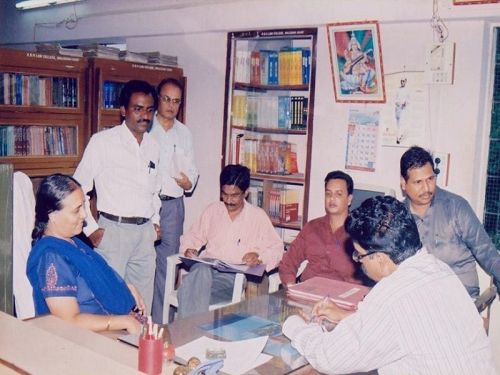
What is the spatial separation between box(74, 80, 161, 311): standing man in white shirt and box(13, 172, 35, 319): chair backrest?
2.65 ft

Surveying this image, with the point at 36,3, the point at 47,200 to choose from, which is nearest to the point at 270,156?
the point at 47,200

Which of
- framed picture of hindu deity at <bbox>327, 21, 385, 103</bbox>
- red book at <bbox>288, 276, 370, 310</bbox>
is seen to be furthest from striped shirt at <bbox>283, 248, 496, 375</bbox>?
framed picture of hindu deity at <bbox>327, 21, 385, 103</bbox>

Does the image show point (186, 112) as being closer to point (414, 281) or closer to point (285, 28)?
point (285, 28)

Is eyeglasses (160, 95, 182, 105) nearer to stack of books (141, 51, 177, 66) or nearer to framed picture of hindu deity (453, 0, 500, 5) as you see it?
stack of books (141, 51, 177, 66)

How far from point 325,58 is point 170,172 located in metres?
1.43

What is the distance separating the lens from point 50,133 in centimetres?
447

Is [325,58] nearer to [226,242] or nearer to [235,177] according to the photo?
[235,177]

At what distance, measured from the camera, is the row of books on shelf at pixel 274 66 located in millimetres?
4453

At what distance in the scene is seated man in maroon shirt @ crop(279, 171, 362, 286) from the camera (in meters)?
3.58

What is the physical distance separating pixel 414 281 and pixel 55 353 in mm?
1071

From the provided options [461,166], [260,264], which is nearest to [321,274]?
[260,264]

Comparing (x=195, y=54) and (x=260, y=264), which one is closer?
(x=260, y=264)

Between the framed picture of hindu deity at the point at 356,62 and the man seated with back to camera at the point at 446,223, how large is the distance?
0.89 m

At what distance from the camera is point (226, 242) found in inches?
160
